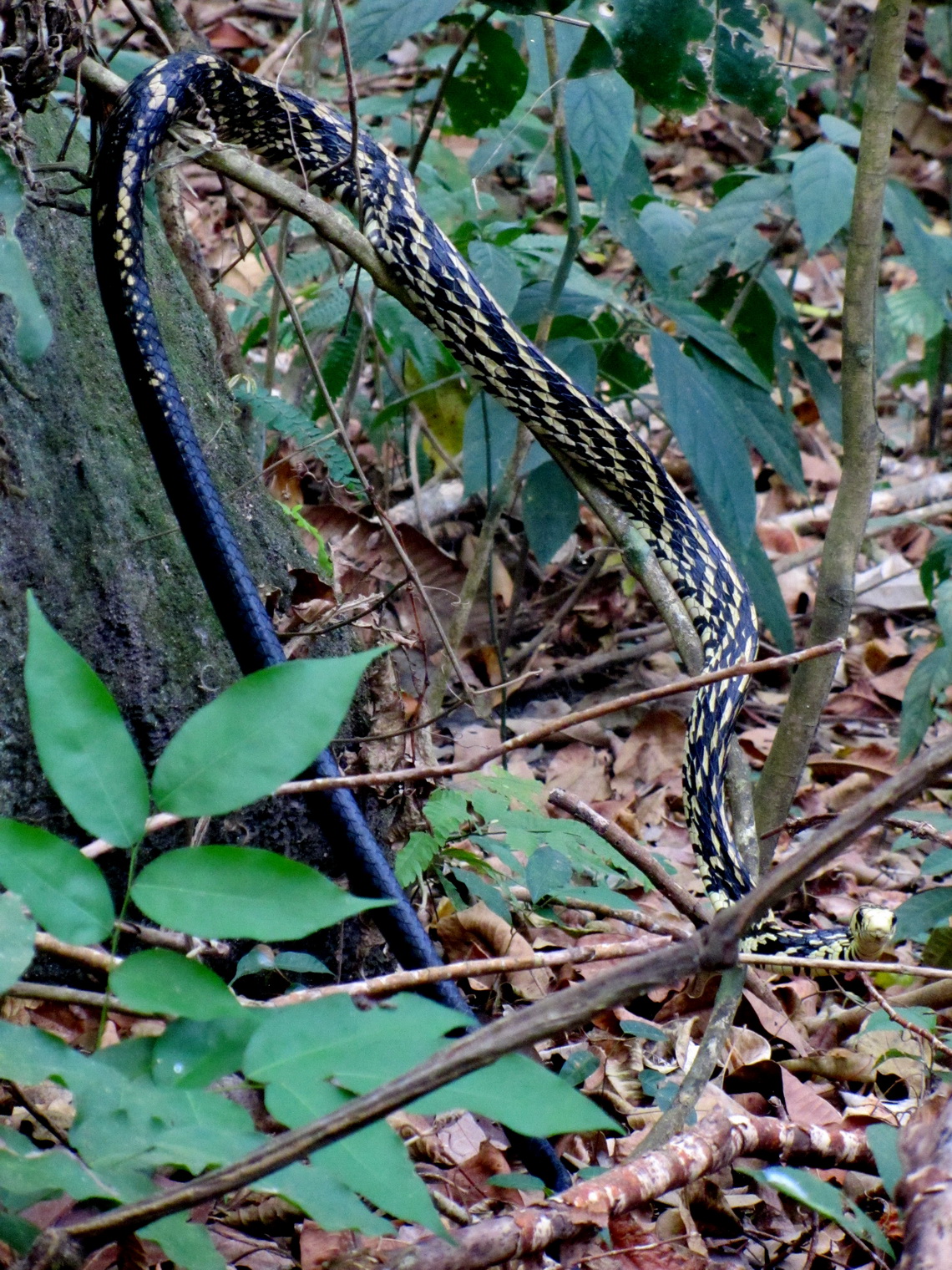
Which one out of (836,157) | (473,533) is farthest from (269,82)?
(473,533)

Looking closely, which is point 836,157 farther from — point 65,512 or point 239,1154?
point 239,1154

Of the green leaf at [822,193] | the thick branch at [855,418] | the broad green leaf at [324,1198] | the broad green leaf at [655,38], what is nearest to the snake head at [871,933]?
the thick branch at [855,418]

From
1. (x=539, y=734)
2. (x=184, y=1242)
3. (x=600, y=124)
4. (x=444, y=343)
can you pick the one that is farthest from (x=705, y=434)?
(x=184, y=1242)

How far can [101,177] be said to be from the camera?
2.76 m

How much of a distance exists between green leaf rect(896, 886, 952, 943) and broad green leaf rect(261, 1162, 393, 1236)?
1.97 meters

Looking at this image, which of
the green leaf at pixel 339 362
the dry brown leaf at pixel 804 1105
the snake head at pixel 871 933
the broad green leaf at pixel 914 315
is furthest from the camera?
the broad green leaf at pixel 914 315

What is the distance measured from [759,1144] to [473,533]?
412 centimetres

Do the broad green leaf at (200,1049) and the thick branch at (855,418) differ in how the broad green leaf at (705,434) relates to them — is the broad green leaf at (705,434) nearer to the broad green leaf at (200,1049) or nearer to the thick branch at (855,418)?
the thick branch at (855,418)

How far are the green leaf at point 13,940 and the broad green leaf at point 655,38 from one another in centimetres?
217

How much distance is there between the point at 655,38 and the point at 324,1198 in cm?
233

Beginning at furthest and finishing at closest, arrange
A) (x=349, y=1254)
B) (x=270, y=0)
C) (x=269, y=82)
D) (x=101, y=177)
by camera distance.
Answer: (x=270, y=0) → (x=269, y=82) → (x=101, y=177) → (x=349, y=1254)

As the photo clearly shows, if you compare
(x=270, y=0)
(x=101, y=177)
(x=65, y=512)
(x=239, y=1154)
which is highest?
(x=270, y=0)

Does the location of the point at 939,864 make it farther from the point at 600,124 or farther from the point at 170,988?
the point at 170,988

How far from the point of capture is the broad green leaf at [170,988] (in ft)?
3.95
